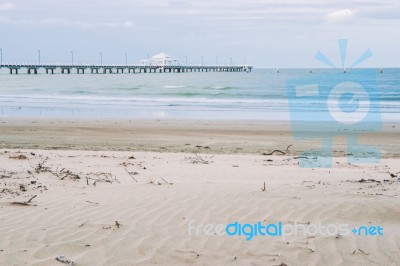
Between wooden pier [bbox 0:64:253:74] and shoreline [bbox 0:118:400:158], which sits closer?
shoreline [bbox 0:118:400:158]

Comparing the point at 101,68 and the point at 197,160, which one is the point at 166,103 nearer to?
the point at 197,160

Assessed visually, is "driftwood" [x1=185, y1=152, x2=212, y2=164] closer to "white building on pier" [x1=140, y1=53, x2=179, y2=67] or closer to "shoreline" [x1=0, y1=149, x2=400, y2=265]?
"shoreline" [x1=0, y1=149, x2=400, y2=265]

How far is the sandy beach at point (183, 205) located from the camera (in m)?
4.04

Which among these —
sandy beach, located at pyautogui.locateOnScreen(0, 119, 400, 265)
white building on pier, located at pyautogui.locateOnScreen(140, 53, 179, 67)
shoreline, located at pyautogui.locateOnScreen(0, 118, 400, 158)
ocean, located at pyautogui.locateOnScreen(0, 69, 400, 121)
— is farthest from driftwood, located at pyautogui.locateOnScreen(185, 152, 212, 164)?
white building on pier, located at pyautogui.locateOnScreen(140, 53, 179, 67)

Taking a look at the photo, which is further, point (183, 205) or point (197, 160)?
point (197, 160)

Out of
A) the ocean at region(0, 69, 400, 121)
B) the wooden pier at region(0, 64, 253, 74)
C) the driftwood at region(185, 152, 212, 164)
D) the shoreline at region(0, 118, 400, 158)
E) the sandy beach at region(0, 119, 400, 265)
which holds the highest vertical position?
the wooden pier at region(0, 64, 253, 74)

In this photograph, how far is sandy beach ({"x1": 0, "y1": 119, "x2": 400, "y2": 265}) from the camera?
4.04 meters

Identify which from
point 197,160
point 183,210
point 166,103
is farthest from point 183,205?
point 166,103

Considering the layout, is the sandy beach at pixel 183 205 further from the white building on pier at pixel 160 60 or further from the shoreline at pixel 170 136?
the white building on pier at pixel 160 60

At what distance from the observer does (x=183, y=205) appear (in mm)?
5516

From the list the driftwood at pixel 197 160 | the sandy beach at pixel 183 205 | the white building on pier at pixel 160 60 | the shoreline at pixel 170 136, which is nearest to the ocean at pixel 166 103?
the shoreline at pixel 170 136

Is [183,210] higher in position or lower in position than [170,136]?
higher

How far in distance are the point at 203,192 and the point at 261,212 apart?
42.7 inches

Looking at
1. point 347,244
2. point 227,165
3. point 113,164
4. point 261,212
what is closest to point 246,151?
point 227,165
